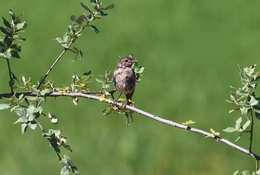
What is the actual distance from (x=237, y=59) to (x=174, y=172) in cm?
380

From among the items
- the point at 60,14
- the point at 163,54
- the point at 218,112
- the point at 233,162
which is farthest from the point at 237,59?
the point at 60,14

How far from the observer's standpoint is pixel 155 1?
54.2ft

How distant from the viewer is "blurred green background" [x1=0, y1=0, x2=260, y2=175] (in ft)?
31.4

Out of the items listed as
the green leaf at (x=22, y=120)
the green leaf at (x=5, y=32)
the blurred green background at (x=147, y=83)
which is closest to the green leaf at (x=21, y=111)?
the green leaf at (x=22, y=120)

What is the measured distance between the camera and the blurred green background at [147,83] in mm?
9562

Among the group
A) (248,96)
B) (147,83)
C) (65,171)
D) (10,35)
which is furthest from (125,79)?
(147,83)

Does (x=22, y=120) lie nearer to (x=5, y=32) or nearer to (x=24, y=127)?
(x=24, y=127)

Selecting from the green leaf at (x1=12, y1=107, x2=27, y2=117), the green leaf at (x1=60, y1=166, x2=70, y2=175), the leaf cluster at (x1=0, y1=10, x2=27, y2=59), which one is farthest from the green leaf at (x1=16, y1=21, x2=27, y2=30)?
the green leaf at (x1=60, y1=166, x2=70, y2=175)

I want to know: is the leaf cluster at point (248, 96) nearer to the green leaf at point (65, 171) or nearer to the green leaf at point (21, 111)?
the green leaf at point (65, 171)

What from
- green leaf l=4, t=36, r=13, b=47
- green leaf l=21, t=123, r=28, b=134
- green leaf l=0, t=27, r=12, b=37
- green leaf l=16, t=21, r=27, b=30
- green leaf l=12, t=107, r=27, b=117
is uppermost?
green leaf l=16, t=21, r=27, b=30

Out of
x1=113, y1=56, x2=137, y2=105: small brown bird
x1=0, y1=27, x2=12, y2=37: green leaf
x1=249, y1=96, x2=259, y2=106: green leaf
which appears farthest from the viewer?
x1=113, y1=56, x2=137, y2=105: small brown bird

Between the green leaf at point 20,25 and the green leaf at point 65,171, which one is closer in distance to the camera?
the green leaf at point 65,171

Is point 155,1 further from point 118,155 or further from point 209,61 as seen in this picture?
point 118,155

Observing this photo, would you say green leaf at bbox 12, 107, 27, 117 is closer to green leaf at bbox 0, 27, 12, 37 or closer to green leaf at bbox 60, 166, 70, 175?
green leaf at bbox 60, 166, 70, 175
